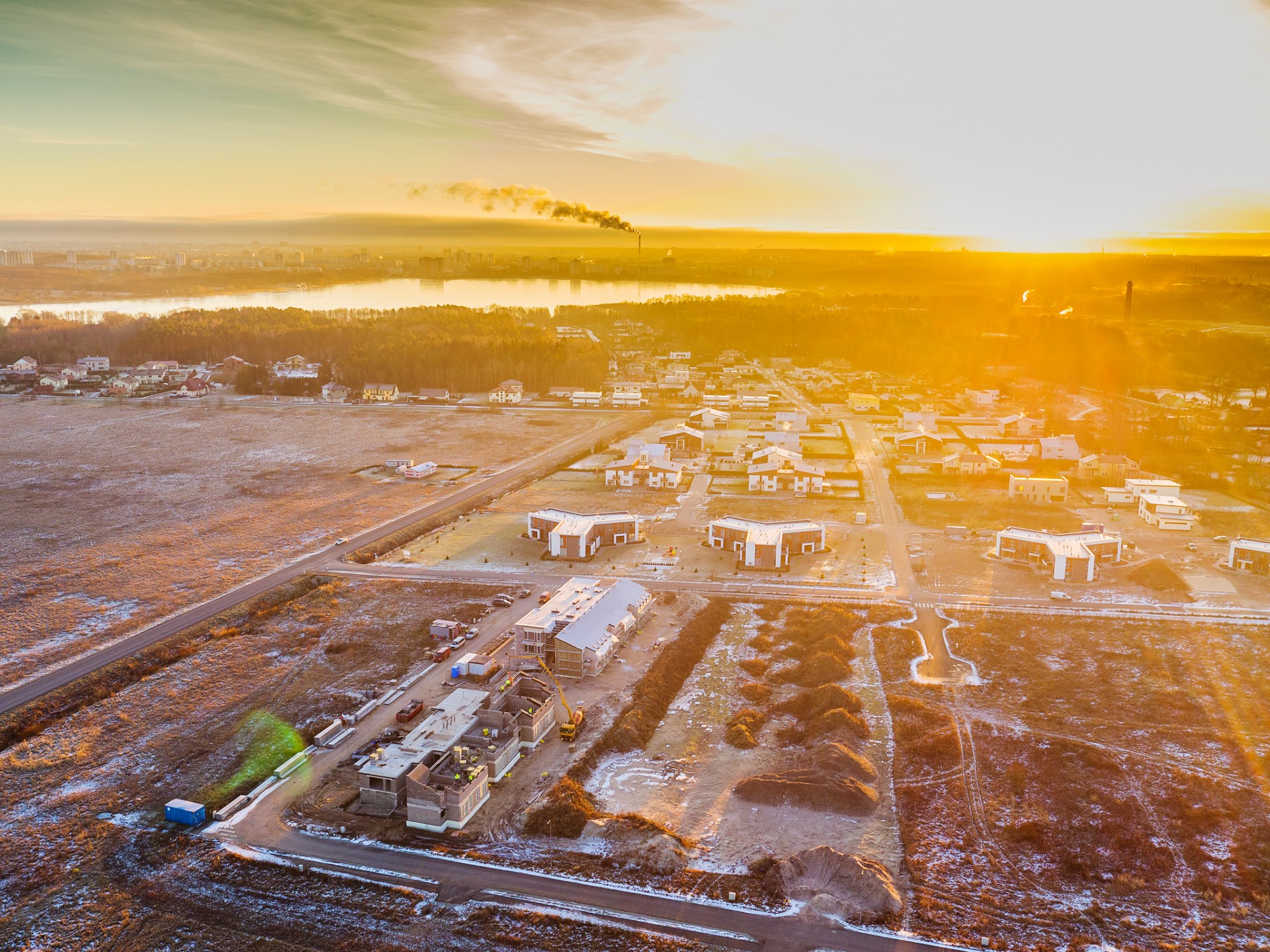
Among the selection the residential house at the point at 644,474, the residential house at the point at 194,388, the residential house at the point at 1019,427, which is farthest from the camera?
the residential house at the point at 194,388

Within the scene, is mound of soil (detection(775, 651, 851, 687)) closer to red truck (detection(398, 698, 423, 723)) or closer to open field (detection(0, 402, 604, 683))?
red truck (detection(398, 698, 423, 723))

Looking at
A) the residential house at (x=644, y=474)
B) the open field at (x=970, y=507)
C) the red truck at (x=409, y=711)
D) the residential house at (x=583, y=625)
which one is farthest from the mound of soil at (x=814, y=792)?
the residential house at (x=644, y=474)

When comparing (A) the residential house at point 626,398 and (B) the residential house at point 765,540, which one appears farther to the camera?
(A) the residential house at point 626,398

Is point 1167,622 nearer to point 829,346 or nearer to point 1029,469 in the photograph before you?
point 1029,469

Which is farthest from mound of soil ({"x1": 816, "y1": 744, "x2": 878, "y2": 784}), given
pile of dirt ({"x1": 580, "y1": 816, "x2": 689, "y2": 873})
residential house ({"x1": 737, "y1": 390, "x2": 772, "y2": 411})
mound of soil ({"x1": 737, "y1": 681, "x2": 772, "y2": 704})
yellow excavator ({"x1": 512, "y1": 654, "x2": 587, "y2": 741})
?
residential house ({"x1": 737, "y1": 390, "x2": 772, "y2": 411})

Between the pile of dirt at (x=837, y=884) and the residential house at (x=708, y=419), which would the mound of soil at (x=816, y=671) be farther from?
the residential house at (x=708, y=419)

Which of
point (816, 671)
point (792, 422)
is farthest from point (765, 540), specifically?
point (792, 422)
